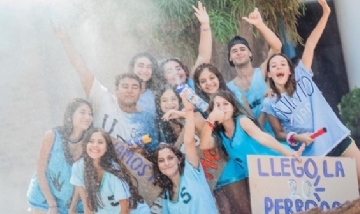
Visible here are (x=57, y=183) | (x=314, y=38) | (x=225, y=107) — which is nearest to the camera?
(x=57, y=183)

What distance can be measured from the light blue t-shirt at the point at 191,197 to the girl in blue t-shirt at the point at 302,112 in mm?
570

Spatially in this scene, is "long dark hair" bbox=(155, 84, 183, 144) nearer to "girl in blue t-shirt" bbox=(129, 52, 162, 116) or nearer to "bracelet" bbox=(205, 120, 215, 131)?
"girl in blue t-shirt" bbox=(129, 52, 162, 116)

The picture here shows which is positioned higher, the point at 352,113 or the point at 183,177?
the point at 352,113

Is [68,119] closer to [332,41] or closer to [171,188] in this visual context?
[171,188]

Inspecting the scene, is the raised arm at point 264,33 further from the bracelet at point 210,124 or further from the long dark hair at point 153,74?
the long dark hair at point 153,74

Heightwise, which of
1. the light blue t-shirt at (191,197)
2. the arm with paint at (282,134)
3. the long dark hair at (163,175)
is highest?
the arm with paint at (282,134)

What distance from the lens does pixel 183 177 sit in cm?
386

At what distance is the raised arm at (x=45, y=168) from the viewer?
3.79 metres

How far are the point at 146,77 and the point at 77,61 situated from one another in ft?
1.41

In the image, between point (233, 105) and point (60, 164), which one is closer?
point (60, 164)

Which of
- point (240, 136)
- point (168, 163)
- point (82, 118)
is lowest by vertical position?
point (168, 163)

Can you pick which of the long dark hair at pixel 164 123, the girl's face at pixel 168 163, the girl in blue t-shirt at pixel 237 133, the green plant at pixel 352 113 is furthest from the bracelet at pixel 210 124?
the green plant at pixel 352 113

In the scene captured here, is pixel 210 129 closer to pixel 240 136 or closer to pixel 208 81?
pixel 240 136

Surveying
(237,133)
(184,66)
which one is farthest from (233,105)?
(184,66)
